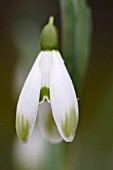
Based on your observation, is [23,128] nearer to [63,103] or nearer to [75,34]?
[63,103]

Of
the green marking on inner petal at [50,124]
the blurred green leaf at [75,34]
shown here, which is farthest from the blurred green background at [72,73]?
the green marking on inner petal at [50,124]

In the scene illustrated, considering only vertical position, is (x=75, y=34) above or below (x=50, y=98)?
above

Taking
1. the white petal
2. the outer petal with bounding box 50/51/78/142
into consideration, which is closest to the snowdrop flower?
the outer petal with bounding box 50/51/78/142

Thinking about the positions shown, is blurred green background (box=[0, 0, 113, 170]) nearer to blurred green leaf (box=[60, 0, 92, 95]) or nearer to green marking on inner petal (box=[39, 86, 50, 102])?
blurred green leaf (box=[60, 0, 92, 95])

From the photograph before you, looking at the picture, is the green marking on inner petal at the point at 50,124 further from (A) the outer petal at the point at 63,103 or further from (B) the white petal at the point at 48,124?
(A) the outer petal at the point at 63,103

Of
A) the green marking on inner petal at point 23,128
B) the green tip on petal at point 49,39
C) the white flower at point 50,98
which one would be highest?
the green tip on petal at point 49,39

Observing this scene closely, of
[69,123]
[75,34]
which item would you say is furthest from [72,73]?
[69,123]

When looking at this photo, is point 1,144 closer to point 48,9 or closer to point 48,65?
point 48,65
